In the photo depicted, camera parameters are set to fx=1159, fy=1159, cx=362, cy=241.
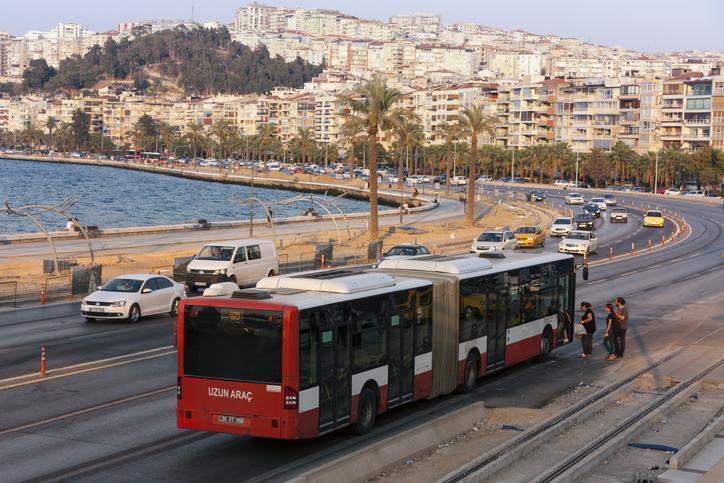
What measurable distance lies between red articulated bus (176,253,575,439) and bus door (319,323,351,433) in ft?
0.05

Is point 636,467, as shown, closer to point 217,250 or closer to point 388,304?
point 388,304

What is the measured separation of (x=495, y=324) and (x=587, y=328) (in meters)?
4.59

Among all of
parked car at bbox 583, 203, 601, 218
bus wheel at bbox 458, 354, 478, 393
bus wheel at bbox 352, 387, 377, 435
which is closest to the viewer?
bus wheel at bbox 352, 387, 377, 435

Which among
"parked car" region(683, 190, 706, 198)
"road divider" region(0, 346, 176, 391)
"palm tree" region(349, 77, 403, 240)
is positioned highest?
"palm tree" region(349, 77, 403, 240)

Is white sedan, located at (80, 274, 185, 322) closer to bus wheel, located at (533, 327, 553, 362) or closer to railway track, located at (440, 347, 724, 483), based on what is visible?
bus wheel, located at (533, 327, 553, 362)

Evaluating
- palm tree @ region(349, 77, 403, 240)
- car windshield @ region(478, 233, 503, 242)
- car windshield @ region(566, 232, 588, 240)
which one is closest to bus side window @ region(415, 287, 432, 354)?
car windshield @ region(478, 233, 503, 242)

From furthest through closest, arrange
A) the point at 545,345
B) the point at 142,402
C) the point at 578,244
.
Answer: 1. the point at 578,244
2. the point at 545,345
3. the point at 142,402

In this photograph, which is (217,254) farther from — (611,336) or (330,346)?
(330,346)

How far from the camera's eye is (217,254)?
39.9 meters

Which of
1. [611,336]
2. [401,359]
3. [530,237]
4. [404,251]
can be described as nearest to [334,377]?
[401,359]

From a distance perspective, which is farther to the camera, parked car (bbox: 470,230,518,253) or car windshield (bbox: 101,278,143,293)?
parked car (bbox: 470,230,518,253)

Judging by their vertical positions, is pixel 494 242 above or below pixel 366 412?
below

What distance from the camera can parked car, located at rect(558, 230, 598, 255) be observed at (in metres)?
59.3

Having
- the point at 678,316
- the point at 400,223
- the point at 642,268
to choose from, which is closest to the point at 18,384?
the point at 678,316
